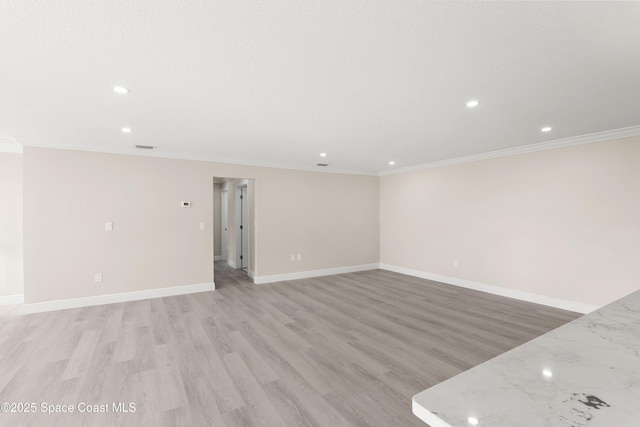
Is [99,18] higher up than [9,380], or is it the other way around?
[99,18]

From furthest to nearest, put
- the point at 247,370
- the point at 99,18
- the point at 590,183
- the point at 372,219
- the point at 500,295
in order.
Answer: the point at 372,219
the point at 500,295
the point at 590,183
the point at 247,370
the point at 99,18

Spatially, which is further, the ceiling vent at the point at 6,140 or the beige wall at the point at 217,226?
the beige wall at the point at 217,226

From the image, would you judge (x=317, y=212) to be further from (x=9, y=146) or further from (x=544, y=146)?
(x=9, y=146)

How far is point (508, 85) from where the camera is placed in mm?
2334

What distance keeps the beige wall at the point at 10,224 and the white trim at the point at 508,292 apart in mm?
7372

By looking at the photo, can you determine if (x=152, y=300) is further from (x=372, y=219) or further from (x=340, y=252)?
(x=372, y=219)

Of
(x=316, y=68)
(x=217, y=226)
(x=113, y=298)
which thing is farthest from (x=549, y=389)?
(x=217, y=226)

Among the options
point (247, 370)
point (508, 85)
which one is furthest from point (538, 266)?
point (247, 370)

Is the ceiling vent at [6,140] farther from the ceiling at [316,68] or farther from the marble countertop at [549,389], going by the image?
the marble countertop at [549,389]

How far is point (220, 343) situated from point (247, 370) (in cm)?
70

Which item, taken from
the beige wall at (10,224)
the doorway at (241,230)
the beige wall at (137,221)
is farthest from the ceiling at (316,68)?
the doorway at (241,230)

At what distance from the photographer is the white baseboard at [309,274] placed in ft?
18.8

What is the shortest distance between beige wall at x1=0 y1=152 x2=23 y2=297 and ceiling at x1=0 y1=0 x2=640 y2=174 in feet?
3.62

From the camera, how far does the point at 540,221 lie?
433 centimetres
